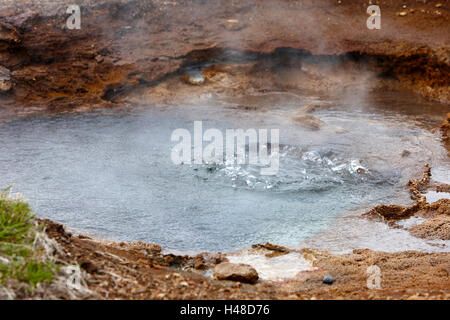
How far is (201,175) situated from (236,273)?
228 centimetres

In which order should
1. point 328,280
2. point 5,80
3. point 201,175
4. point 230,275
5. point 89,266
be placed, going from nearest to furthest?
point 89,266, point 230,275, point 328,280, point 201,175, point 5,80

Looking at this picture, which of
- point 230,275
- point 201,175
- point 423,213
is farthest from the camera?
point 201,175

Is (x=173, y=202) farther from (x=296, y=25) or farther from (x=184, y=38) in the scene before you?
(x=296, y=25)

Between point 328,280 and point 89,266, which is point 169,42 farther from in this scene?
point 89,266

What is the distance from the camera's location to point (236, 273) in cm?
333

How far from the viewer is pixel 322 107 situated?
7832mm

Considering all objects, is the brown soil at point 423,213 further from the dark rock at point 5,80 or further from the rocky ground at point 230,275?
the dark rock at point 5,80

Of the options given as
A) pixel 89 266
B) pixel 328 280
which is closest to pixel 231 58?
pixel 328 280

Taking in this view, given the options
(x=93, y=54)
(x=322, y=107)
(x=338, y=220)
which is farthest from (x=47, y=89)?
(x=338, y=220)

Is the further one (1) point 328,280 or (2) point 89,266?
(1) point 328,280

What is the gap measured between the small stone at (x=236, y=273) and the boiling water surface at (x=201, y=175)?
711 mm

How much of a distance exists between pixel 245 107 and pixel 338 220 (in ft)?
11.6

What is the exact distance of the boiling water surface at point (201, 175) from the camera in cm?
448

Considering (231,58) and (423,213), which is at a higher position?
(231,58)
